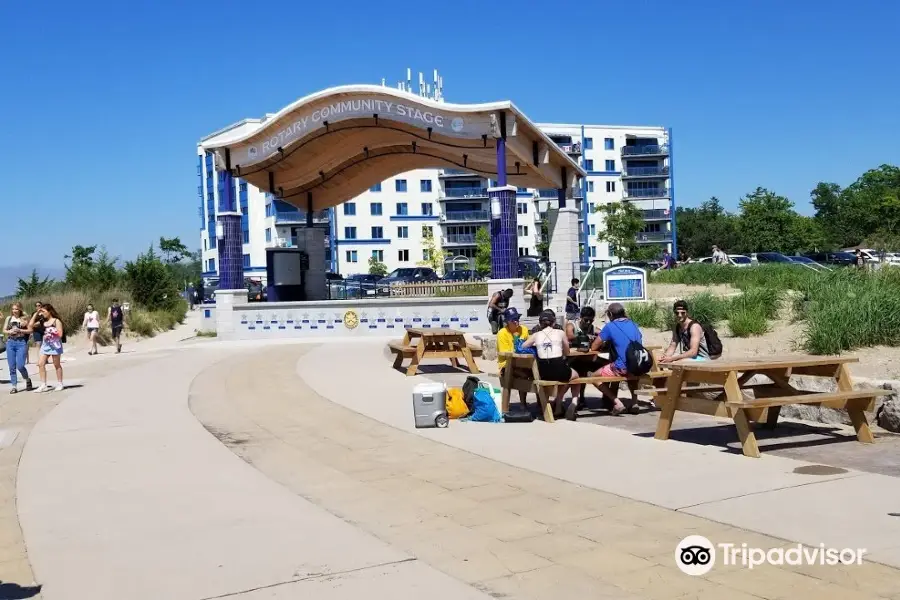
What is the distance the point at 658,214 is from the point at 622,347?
92160mm

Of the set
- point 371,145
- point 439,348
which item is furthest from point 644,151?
point 439,348

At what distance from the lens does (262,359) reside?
20.0 m

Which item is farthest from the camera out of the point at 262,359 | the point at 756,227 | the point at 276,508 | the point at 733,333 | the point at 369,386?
the point at 756,227

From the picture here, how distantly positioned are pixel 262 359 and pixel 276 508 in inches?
524

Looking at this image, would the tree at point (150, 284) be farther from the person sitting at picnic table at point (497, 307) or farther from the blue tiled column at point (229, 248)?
the person sitting at picnic table at point (497, 307)

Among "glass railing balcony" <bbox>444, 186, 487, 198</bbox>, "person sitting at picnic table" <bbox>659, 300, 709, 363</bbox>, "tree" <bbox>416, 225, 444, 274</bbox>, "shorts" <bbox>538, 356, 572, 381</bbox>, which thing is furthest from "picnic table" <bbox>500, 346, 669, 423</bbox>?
"glass railing balcony" <bbox>444, 186, 487, 198</bbox>

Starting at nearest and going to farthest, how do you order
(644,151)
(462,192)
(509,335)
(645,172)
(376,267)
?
(509,335) → (376,267) → (462,192) → (644,151) → (645,172)

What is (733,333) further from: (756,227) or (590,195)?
(590,195)

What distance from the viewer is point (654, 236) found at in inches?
3925

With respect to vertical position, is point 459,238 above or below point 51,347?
above

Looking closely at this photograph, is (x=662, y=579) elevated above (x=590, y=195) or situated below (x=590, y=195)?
below

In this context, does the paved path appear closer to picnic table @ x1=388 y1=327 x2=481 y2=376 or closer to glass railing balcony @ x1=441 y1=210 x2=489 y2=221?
picnic table @ x1=388 y1=327 x2=481 y2=376

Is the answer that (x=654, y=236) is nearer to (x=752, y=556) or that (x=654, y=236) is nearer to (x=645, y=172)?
(x=645, y=172)

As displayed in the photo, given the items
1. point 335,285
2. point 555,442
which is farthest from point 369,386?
point 335,285
